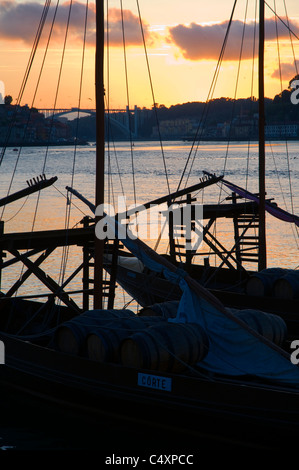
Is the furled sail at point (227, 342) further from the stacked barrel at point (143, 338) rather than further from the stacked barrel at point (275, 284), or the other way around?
the stacked barrel at point (275, 284)

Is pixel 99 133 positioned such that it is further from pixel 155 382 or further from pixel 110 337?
pixel 155 382

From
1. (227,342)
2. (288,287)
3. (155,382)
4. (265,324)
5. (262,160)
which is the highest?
(262,160)

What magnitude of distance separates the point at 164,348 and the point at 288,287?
8564 millimetres

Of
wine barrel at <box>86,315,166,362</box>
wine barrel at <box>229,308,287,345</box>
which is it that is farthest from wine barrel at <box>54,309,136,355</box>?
wine barrel at <box>229,308,287,345</box>

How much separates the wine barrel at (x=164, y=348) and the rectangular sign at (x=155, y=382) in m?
0.22

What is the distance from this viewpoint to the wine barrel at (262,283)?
24375 mm

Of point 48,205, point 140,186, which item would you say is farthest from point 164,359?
point 140,186

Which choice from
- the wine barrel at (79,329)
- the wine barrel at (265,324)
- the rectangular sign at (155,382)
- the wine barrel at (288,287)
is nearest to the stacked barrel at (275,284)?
the wine barrel at (288,287)

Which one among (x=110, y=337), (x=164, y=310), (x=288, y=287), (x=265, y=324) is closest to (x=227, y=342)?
(x=265, y=324)

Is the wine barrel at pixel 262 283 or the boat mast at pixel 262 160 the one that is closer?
the wine barrel at pixel 262 283

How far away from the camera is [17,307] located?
24.0 meters

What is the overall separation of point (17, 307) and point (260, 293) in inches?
316

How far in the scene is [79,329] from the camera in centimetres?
1766

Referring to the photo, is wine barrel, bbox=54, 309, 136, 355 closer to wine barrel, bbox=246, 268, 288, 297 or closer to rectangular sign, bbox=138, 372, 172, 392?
rectangular sign, bbox=138, 372, 172, 392
